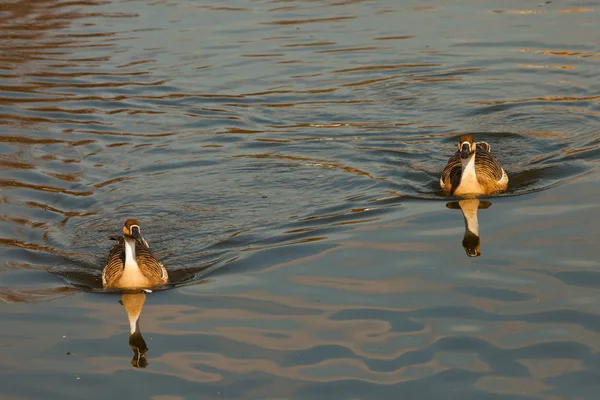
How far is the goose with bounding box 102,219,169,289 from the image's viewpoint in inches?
492

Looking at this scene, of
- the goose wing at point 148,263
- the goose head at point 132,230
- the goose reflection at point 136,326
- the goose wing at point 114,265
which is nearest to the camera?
the goose reflection at point 136,326

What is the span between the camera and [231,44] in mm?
24531

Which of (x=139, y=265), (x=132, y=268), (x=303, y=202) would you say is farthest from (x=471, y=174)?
(x=132, y=268)

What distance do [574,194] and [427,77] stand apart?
7.13m

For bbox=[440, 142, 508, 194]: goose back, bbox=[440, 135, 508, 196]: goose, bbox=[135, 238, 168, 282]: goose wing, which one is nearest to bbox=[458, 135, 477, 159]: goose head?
bbox=[440, 135, 508, 196]: goose

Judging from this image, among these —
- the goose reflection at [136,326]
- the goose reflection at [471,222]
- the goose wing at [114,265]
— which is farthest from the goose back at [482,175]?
the goose reflection at [136,326]

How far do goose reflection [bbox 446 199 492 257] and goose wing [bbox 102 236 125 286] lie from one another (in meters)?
4.28

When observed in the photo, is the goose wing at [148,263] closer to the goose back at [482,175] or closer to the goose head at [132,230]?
the goose head at [132,230]

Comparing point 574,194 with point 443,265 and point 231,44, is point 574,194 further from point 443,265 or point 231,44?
point 231,44

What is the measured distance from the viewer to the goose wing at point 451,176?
15.7 metres

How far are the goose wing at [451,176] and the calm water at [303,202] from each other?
0.33m


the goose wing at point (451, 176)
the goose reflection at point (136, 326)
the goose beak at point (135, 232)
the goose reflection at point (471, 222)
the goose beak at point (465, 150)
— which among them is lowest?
the goose reflection at point (136, 326)

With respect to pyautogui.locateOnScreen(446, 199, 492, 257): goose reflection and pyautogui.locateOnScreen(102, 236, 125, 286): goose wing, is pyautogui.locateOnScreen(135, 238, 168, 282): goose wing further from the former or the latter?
pyautogui.locateOnScreen(446, 199, 492, 257): goose reflection

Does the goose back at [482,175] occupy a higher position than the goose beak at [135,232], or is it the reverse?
the goose beak at [135,232]
